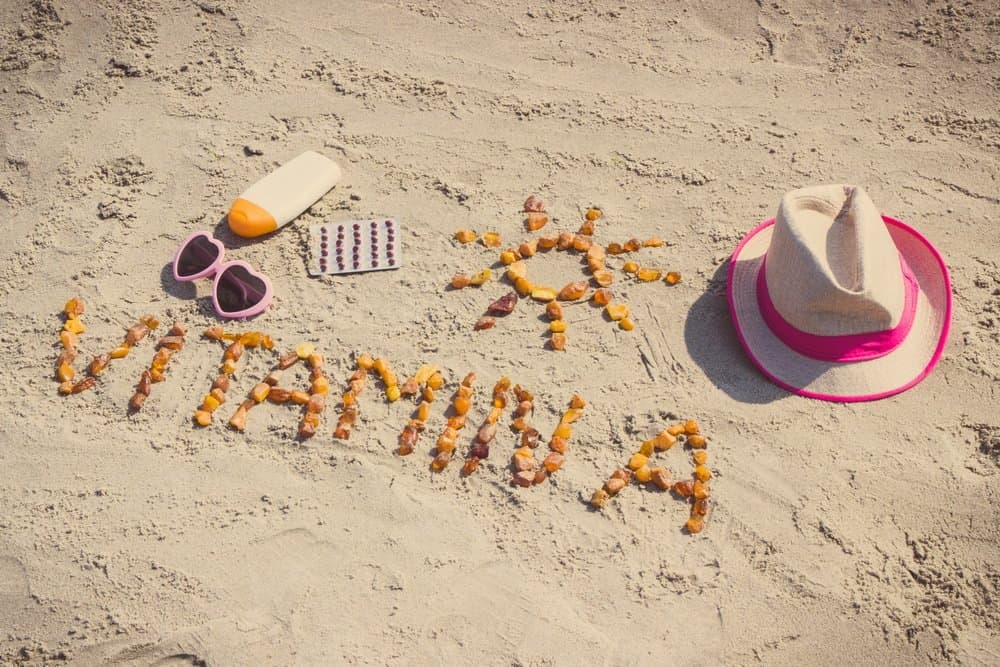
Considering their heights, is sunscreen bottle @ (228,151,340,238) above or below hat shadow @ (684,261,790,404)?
above

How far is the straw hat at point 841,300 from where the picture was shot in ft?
11.3

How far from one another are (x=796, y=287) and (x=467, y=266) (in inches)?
65.0

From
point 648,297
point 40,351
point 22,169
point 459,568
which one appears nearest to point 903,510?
point 648,297

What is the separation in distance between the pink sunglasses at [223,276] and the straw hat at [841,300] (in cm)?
230

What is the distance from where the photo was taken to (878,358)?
3744mm

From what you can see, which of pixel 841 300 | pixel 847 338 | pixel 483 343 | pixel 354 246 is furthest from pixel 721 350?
pixel 354 246

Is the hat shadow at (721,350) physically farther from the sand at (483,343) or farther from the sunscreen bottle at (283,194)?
the sunscreen bottle at (283,194)

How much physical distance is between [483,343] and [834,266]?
161 centimetres

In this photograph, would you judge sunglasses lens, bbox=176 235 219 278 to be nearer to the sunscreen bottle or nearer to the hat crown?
the sunscreen bottle

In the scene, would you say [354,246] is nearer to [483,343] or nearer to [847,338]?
[483,343]

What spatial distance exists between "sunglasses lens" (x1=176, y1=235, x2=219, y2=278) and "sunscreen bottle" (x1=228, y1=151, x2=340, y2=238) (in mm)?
191

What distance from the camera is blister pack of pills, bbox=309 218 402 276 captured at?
4.40m

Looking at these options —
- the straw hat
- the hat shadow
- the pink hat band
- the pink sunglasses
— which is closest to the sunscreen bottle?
the pink sunglasses

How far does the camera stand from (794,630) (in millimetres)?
3248
